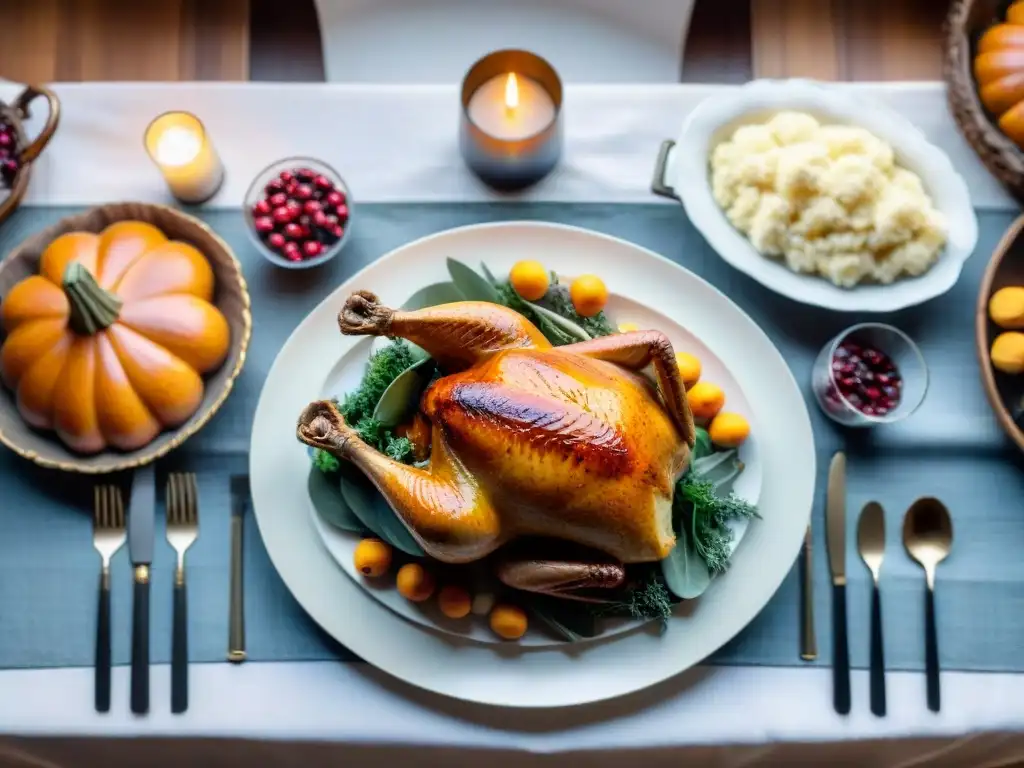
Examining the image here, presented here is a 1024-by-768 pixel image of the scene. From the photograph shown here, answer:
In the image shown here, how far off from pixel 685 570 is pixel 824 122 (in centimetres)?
77

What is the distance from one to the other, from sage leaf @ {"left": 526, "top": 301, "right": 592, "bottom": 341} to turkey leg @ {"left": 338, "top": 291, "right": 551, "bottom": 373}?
0.12 meters

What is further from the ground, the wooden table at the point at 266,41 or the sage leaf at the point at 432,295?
the wooden table at the point at 266,41

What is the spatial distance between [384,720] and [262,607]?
263 millimetres

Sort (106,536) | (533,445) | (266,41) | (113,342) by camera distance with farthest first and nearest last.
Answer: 1. (266,41)
2. (106,536)
3. (113,342)
4. (533,445)

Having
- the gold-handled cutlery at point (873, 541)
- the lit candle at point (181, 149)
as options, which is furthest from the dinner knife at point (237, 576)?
the gold-handled cutlery at point (873, 541)

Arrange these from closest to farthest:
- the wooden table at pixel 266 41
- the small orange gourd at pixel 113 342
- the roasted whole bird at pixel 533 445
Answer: the roasted whole bird at pixel 533 445 < the small orange gourd at pixel 113 342 < the wooden table at pixel 266 41

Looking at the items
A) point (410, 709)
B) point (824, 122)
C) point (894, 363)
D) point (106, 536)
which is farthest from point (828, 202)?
point (106, 536)

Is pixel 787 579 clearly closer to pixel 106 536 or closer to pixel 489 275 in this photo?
pixel 489 275

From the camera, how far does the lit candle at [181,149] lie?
4.77 feet

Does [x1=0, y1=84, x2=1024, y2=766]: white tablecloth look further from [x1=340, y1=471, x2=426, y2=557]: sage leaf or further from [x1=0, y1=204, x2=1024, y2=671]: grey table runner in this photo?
[x1=340, y1=471, x2=426, y2=557]: sage leaf

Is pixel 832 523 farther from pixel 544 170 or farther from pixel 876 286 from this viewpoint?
pixel 544 170

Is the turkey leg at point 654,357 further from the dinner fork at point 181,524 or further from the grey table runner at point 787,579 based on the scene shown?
the dinner fork at point 181,524

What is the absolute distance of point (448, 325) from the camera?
49.9 inches

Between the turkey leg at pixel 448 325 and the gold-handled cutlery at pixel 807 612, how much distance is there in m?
0.57
